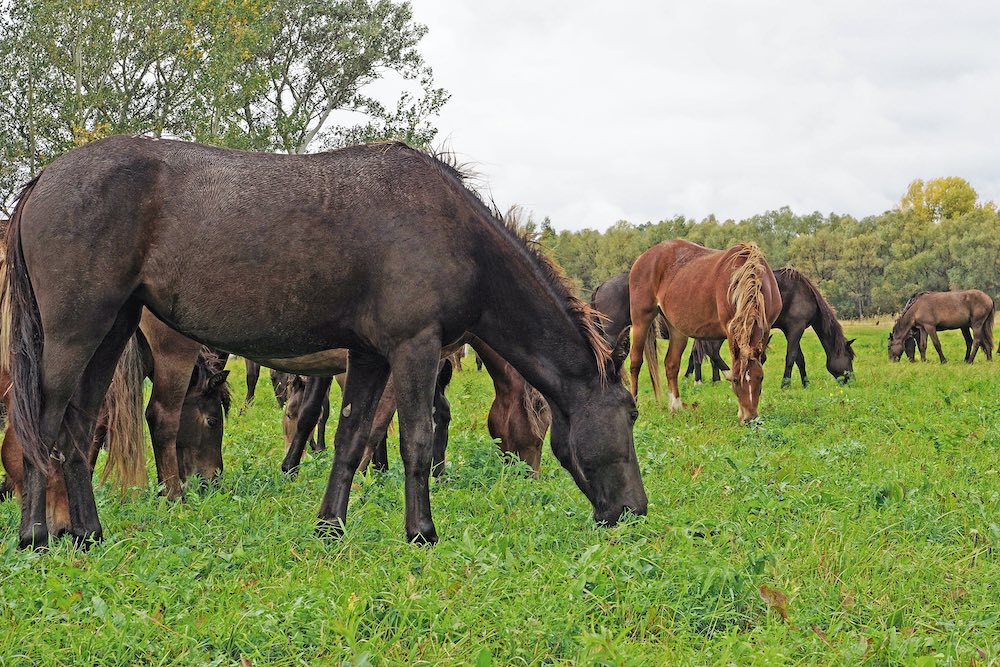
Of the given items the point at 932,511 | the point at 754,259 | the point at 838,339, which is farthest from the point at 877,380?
the point at 932,511

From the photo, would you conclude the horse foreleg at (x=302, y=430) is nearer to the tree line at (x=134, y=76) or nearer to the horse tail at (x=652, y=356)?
the horse tail at (x=652, y=356)

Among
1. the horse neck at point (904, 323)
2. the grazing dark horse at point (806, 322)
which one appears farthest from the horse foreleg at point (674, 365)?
the horse neck at point (904, 323)

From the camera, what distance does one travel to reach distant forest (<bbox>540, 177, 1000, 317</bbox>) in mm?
76000

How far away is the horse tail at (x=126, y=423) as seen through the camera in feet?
19.0

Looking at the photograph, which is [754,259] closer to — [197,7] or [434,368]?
[434,368]

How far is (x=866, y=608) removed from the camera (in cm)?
377

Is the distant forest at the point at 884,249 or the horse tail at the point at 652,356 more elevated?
the distant forest at the point at 884,249

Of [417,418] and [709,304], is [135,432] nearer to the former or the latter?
[417,418]

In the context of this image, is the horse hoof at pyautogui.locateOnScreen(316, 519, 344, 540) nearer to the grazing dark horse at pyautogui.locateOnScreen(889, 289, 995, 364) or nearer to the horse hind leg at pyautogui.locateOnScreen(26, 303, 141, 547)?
the horse hind leg at pyautogui.locateOnScreen(26, 303, 141, 547)

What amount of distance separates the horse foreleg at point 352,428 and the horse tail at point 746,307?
20.5 ft

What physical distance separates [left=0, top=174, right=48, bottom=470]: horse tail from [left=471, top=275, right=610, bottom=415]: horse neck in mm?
2447

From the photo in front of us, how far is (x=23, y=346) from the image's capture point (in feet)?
15.4

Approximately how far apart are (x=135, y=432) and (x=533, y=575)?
10.8ft

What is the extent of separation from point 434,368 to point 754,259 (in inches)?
301
